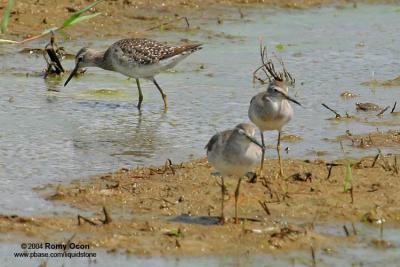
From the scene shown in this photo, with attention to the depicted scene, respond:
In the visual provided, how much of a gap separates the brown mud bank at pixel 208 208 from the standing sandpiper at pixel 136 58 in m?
3.71

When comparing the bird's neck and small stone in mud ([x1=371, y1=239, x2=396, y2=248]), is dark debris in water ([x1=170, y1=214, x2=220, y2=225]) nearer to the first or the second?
small stone in mud ([x1=371, y1=239, x2=396, y2=248])

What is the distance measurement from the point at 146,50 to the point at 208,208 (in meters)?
5.49

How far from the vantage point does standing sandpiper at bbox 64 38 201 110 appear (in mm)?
14148

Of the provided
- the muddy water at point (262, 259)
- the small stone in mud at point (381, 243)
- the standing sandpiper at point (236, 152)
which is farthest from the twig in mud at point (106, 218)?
the small stone in mud at point (381, 243)

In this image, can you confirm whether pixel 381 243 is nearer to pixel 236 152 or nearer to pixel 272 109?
pixel 236 152

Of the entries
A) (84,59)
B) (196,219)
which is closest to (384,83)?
(84,59)

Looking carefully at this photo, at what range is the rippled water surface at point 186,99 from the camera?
36.1 ft

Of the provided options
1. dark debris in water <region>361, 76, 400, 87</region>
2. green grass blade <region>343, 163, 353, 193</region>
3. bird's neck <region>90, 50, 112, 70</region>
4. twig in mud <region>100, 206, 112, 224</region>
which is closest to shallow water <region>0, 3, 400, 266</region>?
dark debris in water <region>361, 76, 400, 87</region>

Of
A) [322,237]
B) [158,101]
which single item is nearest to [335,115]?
[158,101]

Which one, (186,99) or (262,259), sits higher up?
(262,259)

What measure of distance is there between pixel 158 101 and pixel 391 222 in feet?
18.4

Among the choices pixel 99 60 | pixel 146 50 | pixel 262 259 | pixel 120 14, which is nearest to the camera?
pixel 262 259

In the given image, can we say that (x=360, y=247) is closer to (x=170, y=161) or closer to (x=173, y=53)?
(x=170, y=161)

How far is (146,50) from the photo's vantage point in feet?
47.0
